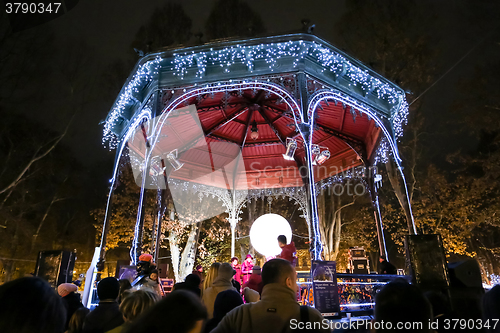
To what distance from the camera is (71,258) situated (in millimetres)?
6344

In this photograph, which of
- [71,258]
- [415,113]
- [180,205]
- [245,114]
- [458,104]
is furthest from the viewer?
[180,205]

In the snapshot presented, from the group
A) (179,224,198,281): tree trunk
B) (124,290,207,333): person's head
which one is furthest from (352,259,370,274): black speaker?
(124,290,207,333): person's head

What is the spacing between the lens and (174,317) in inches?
49.8

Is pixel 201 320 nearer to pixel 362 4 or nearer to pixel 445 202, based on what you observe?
pixel 445 202

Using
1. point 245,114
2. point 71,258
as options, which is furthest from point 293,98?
point 71,258

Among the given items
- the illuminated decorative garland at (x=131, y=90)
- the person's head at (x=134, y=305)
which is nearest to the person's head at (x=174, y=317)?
the person's head at (x=134, y=305)

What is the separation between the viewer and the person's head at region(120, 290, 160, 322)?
7.59ft

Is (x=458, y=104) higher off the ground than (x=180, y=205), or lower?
higher

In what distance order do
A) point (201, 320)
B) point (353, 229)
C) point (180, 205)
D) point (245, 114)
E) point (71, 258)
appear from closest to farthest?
point (201, 320) < point (71, 258) < point (245, 114) < point (180, 205) < point (353, 229)

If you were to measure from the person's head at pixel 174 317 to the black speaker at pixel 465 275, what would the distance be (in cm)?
430

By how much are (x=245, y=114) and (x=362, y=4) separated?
43.5ft

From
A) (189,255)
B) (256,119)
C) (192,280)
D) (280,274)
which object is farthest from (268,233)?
(189,255)

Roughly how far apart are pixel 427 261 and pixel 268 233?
7.26 m

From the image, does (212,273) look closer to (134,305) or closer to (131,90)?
(134,305)
